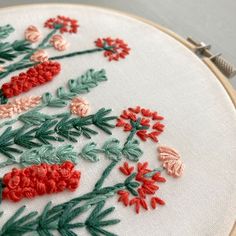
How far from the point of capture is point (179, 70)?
2.64ft

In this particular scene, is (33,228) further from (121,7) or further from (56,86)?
(121,7)

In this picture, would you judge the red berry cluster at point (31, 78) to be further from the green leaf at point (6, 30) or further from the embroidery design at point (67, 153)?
the green leaf at point (6, 30)

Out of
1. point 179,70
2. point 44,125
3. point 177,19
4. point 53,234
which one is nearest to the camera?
point 53,234

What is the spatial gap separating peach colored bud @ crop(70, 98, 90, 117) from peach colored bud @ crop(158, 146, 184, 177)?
0.53 feet

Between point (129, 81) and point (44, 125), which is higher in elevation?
point (129, 81)

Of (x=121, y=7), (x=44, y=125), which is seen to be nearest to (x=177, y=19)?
(x=121, y=7)

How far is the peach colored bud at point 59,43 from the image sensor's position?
85 centimetres

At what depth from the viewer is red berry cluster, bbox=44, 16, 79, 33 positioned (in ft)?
2.93

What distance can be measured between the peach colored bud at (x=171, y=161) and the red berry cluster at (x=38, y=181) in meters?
0.15

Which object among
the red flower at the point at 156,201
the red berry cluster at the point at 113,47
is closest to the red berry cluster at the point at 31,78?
the red berry cluster at the point at 113,47

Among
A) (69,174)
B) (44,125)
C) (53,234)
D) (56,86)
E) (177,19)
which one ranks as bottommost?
(53,234)

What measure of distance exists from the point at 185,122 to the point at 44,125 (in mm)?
268

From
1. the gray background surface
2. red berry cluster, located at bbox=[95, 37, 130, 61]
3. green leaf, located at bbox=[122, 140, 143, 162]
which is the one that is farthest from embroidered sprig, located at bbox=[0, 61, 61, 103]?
the gray background surface

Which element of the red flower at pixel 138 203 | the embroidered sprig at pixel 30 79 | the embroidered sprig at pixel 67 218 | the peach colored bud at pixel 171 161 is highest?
the embroidered sprig at pixel 30 79
